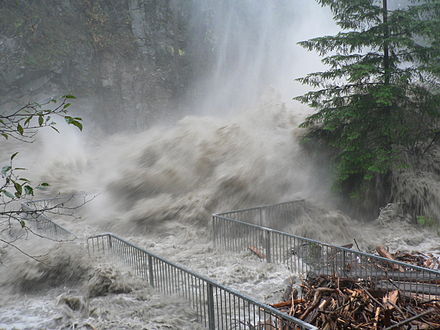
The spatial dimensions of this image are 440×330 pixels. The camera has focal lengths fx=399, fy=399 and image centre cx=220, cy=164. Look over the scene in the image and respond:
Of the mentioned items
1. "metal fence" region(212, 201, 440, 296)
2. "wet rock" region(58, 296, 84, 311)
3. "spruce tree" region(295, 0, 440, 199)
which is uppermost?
"spruce tree" region(295, 0, 440, 199)

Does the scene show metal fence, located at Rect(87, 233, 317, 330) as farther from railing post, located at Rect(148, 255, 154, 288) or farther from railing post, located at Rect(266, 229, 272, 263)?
railing post, located at Rect(266, 229, 272, 263)

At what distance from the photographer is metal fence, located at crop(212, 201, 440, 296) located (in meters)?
5.86

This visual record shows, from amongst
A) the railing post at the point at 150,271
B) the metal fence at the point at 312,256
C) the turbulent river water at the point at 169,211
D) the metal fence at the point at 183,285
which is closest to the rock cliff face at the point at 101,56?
the turbulent river water at the point at 169,211

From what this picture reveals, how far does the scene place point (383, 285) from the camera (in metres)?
5.86

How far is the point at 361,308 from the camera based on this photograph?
191 inches

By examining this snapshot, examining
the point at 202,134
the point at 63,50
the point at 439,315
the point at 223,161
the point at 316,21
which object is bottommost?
the point at 439,315

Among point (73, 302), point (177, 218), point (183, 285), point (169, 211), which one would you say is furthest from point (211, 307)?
point (169, 211)

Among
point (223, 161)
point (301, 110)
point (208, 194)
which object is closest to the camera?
point (208, 194)

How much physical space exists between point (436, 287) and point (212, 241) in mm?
5672

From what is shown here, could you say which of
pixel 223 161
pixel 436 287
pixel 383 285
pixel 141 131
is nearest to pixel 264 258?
pixel 383 285

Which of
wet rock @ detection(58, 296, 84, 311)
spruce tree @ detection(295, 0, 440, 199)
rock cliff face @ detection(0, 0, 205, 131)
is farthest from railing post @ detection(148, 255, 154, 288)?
rock cliff face @ detection(0, 0, 205, 131)

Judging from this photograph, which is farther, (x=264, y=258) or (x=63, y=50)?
(x=63, y=50)

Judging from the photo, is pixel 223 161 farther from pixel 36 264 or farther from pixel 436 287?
pixel 436 287

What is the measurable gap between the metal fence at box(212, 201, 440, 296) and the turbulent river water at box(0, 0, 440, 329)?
38cm
